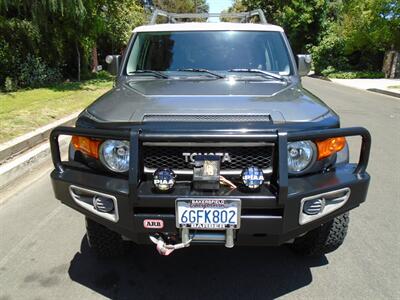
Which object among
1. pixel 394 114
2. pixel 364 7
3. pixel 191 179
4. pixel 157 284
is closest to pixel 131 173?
pixel 191 179

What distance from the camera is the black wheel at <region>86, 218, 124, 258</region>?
3.20 metres

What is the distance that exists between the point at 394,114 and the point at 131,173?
1040 cm

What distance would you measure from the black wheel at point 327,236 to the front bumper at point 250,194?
46 centimetres

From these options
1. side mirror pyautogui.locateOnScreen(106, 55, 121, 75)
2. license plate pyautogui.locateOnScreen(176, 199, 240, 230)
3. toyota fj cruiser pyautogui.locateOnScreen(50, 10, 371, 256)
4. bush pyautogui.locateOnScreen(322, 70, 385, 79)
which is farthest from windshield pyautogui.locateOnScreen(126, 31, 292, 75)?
bush pyautogui.locateOnScreen(322, 70, 385, 79)

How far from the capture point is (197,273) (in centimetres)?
330

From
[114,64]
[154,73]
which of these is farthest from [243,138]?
[114,64]

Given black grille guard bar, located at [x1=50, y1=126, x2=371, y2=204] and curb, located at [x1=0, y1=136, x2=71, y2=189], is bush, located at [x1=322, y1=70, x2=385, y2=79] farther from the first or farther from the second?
black grille guard bar, located at [x1=50, y1=126, x2=371, y2=204]

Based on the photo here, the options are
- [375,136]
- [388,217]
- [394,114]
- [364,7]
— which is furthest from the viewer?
[364,7]

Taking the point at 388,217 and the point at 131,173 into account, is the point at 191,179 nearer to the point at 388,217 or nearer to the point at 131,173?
the point at 131,173

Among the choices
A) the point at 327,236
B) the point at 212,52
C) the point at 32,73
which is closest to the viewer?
the point at 327,236

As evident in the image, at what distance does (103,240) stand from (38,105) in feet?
25.3

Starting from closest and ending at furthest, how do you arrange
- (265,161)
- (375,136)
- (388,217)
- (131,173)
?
1. (131,173)
2. (265,161)
3. (388,217)
4. (375,136)

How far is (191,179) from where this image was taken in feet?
9.04

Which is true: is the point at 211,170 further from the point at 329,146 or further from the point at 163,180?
the point at 329,146
